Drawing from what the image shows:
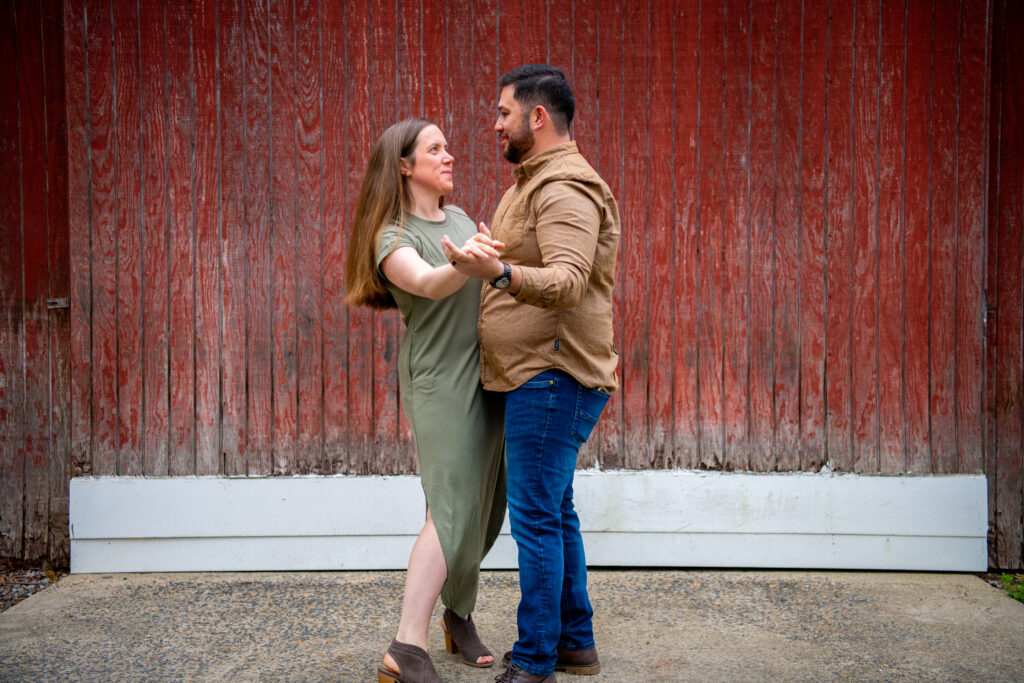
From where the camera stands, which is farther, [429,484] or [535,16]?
[535,16]

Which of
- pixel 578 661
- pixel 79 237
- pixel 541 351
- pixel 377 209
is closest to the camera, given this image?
pixel 541 351

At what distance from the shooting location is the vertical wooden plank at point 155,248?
3.79m

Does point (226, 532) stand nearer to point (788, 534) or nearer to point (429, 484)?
point (429, 484)

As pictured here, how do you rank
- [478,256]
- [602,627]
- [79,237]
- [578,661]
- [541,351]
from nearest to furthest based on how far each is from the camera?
[478,256] → [541,351] → [578,661] → [602,627] → [79,237]

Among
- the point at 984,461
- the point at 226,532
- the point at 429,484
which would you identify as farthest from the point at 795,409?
the point at 226,532

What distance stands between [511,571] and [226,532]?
1.30 meters

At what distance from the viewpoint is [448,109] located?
3830 millimetres

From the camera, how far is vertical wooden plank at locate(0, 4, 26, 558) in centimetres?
390

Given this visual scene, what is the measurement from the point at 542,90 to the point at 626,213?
1411 mm

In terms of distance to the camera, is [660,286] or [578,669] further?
[660,286]

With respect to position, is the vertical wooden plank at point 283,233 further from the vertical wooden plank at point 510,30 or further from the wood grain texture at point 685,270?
the wood grain texture at point 685,270

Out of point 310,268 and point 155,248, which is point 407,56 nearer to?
point 310,268

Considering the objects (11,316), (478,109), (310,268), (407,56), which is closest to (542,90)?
(478,109)

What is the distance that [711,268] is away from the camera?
3.87 meters
